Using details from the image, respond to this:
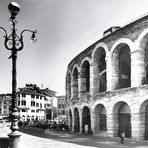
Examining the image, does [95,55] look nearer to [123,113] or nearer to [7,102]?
[123,113]

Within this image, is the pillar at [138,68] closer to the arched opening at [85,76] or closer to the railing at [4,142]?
the arched opening at [85,76]

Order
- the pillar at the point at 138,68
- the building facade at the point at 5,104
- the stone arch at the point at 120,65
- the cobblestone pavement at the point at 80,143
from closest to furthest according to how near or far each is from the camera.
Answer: the cobblestone pavement at the point at 80,143, the pillar at the point at 138,68, the stone arch at the point at 120,65, the building facade at the point at 5,104

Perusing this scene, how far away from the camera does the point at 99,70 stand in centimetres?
2695

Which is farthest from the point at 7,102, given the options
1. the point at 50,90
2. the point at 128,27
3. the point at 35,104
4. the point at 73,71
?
the point at 128,27

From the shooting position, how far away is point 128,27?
21.3m

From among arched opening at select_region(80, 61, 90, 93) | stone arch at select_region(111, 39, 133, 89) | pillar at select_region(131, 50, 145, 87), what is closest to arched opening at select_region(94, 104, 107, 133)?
stone arch at select_region(111, 39, 133, 89)

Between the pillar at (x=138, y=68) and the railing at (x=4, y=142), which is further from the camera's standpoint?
the pillar at (x=138, y=68)

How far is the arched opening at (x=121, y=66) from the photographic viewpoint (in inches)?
919

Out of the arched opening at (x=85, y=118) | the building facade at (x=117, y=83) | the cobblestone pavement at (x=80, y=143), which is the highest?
the building facade at (x=117, y=83)

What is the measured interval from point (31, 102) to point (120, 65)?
52495mm

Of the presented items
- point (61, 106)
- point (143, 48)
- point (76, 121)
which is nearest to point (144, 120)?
point (143, 48)

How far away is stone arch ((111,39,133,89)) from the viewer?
76.3ft

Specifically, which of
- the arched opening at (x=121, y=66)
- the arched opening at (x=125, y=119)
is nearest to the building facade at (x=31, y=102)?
the arched opening at (x=121, y=66)

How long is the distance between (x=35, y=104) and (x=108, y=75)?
53332 millimetres
